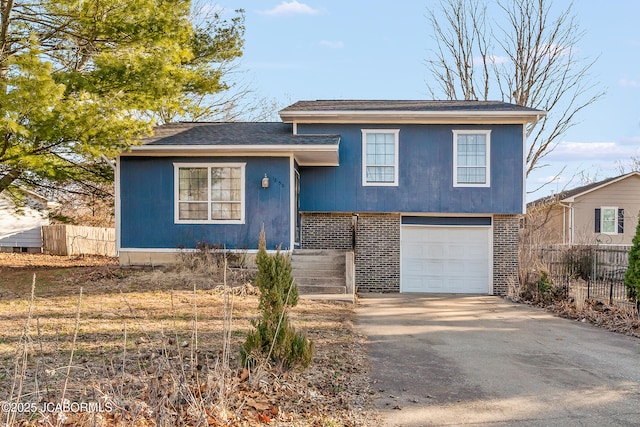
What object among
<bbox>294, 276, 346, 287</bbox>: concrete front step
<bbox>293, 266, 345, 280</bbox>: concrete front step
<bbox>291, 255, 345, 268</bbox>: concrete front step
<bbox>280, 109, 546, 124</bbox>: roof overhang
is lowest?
<bbox>294, 276, 346, 287</bbox>: concrete front step

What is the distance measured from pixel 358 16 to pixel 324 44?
2942mm

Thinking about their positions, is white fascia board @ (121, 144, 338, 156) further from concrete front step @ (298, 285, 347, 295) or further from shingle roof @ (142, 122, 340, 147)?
concrete front step @ (298, 285, 347, 295)

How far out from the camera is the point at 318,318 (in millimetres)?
10289

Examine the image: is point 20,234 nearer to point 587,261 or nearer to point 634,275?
point 587,261

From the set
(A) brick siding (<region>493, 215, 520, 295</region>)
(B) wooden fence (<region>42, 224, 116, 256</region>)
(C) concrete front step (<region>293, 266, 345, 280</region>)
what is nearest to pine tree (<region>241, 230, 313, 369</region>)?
(C) concrete front step (<region>293, 266, 345, 280</region>)

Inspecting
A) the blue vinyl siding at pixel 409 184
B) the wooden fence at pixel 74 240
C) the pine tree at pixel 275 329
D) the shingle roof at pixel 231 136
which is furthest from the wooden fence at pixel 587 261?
the wooden fence at pixel 74 240

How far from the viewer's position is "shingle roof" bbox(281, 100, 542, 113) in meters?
16.6

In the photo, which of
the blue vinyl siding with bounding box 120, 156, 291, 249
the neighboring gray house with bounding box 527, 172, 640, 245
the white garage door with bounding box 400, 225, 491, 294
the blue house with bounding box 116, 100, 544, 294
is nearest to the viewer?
the blue vinyl siding with bounding box 120, 156, 291, 249

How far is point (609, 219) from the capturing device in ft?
91.5

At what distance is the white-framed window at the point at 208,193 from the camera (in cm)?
1508

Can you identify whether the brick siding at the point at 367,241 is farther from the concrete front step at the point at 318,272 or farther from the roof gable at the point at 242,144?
the concrete front step at the point at 318,272

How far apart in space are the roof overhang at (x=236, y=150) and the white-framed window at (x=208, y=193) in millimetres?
391

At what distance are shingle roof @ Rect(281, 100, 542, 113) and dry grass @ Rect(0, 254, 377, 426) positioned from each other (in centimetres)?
712

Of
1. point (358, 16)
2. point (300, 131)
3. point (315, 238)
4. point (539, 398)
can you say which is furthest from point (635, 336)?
point (358, 16)
